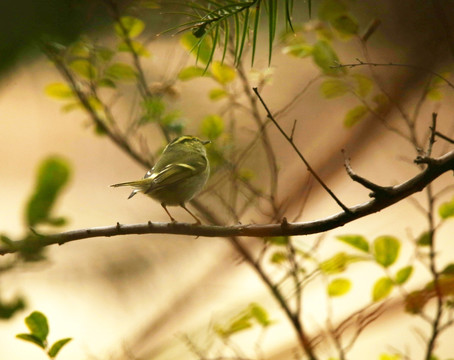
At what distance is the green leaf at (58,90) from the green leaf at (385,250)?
2.32ft

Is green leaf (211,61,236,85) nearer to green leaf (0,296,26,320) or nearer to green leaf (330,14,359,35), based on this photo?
green leaf (330,14,359,35)

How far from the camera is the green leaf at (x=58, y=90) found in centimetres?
111

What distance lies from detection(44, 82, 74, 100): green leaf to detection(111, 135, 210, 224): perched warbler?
256mm

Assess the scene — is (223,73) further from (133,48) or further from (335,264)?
(335,264)

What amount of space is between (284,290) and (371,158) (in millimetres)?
381

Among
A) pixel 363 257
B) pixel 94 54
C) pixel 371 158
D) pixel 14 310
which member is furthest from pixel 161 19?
pixel 14 310

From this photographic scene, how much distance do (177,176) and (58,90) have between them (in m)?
0.35

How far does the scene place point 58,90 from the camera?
1.11 m

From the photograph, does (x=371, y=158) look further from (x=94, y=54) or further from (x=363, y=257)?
(x=94, y=54)

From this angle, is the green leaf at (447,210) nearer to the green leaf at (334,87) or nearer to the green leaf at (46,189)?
the green leaf at (334,87)

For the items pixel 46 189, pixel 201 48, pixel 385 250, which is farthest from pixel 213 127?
pixel 46 189

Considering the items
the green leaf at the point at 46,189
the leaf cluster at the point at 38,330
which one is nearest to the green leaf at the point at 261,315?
the leaf cluster at the point at 38,330

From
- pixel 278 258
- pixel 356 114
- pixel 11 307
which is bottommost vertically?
pixel 11 307

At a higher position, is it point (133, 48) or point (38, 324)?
point (133, 48)
